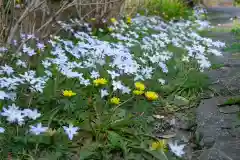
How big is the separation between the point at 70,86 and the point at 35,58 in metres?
0.88

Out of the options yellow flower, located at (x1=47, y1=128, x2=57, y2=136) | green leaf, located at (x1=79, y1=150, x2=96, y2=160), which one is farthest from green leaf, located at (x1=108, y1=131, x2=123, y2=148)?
yellow flower, located at (x1=47, y1=128, x2=57, y2=136)

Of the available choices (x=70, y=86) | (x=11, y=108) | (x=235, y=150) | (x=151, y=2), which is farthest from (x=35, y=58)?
(x=151, y=2)

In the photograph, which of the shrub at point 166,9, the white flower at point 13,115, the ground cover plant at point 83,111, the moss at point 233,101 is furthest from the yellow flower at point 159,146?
the shrub at point 166,9

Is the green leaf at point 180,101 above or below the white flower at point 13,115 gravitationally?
below

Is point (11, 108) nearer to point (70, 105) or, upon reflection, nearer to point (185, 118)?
point (70, 105)

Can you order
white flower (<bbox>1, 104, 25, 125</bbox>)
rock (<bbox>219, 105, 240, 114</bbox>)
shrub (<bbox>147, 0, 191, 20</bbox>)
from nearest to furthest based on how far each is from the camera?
white flower (<bbox>1, 104, 25, 125</bbox>) < rock (<bbox>219, 105, 240, 114</bbox>) < shrub (<bbox>147, 0, 191, 20</bbox>)

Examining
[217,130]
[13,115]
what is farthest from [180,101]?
[13,115]

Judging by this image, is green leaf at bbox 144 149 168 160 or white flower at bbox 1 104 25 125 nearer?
white flower at bbox 1 104 25 125

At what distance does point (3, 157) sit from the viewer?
70.8 inches

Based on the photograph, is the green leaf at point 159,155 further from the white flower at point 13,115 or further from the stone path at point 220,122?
the white flower at point 13,115

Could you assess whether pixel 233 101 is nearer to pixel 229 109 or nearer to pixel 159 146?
pixel 229 109

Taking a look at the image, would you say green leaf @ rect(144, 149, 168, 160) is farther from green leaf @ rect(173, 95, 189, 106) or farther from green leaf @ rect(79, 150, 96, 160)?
green leaf @ rect(173, 95, 189, 106)

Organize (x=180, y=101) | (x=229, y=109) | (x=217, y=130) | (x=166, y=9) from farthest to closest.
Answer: (x=166, y=9) < (x=180, y=101) < (x=229, y=109) < (x=217, y=130)

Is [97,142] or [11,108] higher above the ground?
[11,108]
